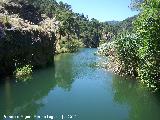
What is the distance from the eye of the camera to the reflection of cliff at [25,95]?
3123 cm

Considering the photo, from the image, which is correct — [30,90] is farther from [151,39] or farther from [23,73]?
[151,39]

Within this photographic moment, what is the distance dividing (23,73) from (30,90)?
9596 mm

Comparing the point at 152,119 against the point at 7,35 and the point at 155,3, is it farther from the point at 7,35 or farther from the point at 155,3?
the point at 7,35

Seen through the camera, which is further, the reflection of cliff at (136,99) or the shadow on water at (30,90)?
the shadow on water at (30,90)

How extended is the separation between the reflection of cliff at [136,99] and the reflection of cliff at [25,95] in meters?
9.25

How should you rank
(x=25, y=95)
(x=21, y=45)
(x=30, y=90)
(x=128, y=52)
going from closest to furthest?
1. (x=25, y=95)
2. (x=30, y=90)
3. (x=128, y=52)
4. (x=21, y=45)

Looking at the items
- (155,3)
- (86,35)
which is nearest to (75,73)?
(155,3)

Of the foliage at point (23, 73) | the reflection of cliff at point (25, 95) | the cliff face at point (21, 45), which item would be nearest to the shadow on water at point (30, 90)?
the reflection of cliff at point (25, 95)

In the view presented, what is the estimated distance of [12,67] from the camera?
51.0 metres

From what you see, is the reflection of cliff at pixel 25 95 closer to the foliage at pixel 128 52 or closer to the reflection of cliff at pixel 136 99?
the reflection of cliff at pixel 136 99

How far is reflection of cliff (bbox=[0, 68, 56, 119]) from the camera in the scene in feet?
102

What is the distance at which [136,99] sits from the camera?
126ft

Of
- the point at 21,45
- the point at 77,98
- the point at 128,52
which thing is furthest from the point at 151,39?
the point at 21,45

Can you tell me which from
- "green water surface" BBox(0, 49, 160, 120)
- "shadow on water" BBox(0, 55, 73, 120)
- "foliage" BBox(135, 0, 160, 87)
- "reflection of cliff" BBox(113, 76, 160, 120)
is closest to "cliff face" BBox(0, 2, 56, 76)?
"shadow on water" BBox(0, 55, 73, 120)
